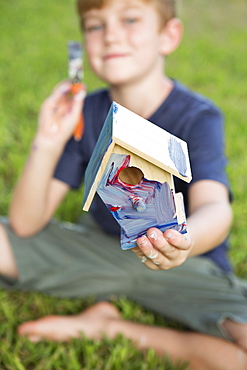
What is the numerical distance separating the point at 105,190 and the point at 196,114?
33.0 inches

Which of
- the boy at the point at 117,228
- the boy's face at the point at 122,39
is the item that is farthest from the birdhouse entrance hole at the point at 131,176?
the boy's face at the point at 122,39

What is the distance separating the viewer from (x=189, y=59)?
4867 mm

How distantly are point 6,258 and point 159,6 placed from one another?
1.25 m

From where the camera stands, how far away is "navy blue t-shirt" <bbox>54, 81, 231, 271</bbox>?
1677 millimetres

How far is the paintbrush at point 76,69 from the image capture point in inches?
72.6

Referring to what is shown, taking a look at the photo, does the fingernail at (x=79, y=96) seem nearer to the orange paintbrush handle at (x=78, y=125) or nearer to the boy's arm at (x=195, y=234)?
the orange paintbrush handle at (x=78, y=125)

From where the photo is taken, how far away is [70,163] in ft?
6.51

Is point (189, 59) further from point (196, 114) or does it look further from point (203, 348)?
point (203, 348)

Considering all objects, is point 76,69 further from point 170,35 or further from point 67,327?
point 67,327

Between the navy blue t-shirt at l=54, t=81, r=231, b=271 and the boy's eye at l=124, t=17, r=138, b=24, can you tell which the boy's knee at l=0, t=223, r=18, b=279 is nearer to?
the navy blue t-shirt at l=54, t=81, r=231, b=271

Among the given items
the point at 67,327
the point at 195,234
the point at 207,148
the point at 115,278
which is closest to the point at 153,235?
the point at 195,234

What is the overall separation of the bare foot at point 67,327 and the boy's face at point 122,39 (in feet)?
3.09

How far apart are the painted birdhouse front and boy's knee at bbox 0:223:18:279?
99cm

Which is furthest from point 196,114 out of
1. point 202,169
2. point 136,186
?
point 136,186
